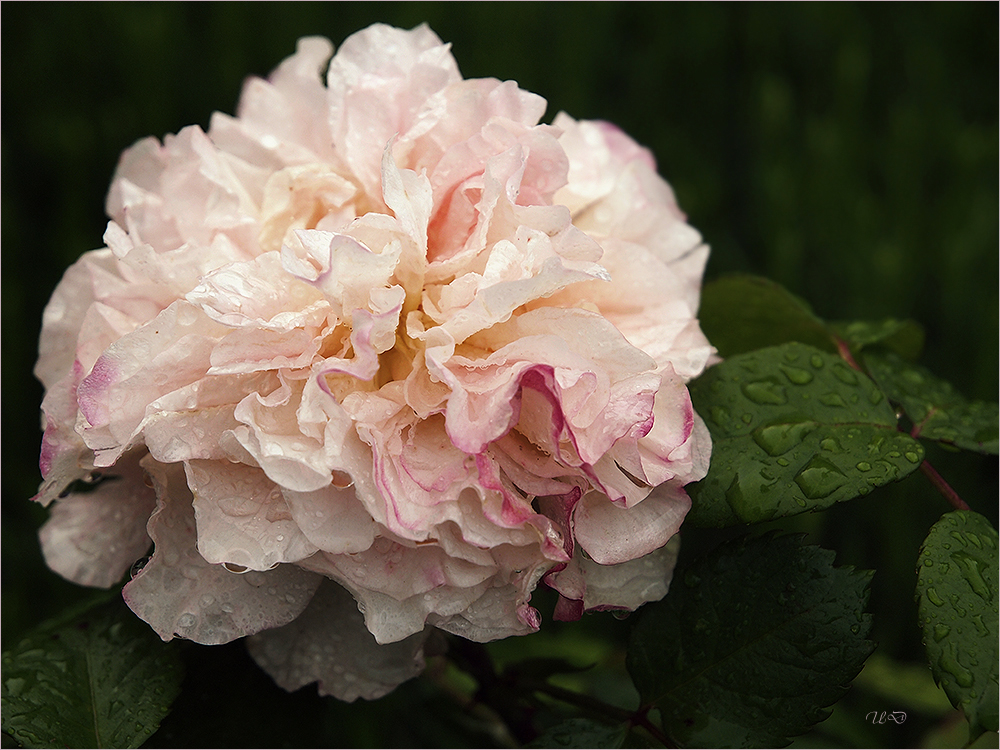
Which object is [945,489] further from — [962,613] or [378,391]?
[378,391]

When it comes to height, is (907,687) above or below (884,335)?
below

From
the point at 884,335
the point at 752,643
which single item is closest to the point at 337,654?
the point at 752,643

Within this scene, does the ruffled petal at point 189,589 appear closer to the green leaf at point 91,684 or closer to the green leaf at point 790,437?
the green leaf at point 91,684

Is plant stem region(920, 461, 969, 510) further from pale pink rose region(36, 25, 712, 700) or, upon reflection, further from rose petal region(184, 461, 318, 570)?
rose petal region(184, 461, 318, 570)

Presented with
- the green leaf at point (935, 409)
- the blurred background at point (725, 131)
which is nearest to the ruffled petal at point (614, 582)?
the green leaf at point (935, 409)

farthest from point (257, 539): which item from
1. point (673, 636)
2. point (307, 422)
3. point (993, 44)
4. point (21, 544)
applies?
point (993, 44)

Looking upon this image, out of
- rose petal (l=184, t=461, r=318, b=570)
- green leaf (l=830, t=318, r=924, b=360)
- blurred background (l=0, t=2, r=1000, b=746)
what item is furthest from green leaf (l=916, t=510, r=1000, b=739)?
blurred background (l=0, t=2, r=1000, b=746)

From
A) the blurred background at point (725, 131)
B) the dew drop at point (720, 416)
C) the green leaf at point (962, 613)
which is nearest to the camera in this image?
the green leaf at point (962, 613)
